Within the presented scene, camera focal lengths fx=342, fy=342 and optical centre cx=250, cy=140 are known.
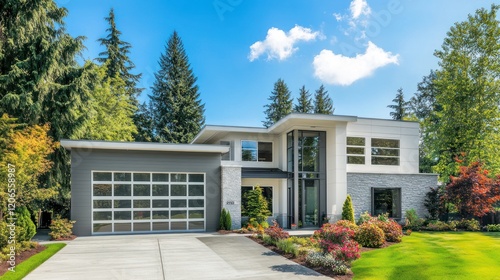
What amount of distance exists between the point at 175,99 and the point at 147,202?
2377 centimetres

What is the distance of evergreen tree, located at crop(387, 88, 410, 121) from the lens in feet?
156

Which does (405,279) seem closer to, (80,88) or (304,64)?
(304,64)

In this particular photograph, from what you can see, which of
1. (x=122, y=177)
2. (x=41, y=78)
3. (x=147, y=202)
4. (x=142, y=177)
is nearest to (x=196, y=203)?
(x=147, y=202)

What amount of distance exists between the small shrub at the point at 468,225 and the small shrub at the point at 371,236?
832 centimetres

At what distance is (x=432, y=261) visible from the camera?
34.7 ft

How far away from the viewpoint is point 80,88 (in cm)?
1830

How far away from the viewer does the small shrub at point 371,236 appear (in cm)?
1363

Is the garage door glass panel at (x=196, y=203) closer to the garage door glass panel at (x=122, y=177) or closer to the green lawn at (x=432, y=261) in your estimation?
the garage door glass panel at (x=122, y=177)

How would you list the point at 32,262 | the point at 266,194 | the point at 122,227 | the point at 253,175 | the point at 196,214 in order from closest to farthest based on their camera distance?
the point at 32,262 < the point at 122,227 < the point at 196,214 < the point at 253,175 < the point at 266,194

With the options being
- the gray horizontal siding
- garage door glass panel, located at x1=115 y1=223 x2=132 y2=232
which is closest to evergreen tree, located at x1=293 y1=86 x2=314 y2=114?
the gray horizontal siding

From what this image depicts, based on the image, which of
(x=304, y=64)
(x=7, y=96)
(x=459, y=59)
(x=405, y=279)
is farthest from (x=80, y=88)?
Answer: (x=459, y=59)

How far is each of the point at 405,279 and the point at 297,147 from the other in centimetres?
1144

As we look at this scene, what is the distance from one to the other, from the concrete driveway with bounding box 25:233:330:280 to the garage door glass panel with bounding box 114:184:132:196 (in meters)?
2.76

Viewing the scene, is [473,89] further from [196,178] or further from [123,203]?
[123,203]
